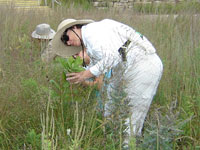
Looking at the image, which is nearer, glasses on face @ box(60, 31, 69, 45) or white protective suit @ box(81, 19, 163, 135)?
white protective suit @ box(81, 19, 163, 135)

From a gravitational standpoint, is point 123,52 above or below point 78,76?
above

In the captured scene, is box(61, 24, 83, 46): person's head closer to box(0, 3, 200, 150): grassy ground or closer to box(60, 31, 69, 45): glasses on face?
box(60, 31, 69, 45): glasses on face

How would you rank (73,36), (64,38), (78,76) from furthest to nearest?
1. (64,38)
2. (73,36)
3. (78,76)

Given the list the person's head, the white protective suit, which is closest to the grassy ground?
the white protective suit

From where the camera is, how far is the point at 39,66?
2.71m

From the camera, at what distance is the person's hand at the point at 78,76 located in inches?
87.7

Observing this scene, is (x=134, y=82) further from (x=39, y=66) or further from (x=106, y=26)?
(x=39, y=66)

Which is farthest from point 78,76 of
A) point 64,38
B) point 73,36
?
point 64,38

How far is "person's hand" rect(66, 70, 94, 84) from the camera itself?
7.30ft

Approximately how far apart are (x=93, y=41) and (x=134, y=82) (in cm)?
48

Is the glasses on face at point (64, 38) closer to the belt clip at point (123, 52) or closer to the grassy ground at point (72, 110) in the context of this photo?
the grassy ground at point (72, 110)

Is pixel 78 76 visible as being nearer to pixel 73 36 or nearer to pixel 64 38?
pixel 73 36

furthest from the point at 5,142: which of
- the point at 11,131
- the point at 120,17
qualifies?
the point at 120,17

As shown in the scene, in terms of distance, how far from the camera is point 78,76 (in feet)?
7.47
